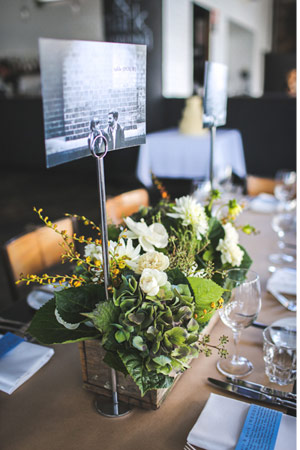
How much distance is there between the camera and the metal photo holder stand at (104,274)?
2.42 feet

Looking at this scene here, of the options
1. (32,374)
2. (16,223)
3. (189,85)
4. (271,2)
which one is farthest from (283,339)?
(271,2)

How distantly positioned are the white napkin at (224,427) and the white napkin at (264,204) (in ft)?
4.73

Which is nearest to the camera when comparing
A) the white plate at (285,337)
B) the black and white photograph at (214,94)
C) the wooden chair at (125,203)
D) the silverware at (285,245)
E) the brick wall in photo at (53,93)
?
the brick wall in photo at (53,93)

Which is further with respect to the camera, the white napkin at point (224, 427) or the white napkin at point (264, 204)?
the white napkin at point (264, 204)

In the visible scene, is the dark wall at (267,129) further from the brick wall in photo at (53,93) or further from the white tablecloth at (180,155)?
the brick wall in photo at (53,93)

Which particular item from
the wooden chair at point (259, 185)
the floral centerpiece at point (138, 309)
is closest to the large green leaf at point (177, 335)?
the floral centerpiece at point (138, 309)

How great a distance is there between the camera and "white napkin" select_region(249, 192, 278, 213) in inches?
86.8

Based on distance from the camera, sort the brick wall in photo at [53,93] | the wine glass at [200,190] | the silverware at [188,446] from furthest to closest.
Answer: the wine glass at [200,190] < the silverware at [188,446] < the brick wall in photo at [53,93]

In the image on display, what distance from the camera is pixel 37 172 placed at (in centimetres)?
641

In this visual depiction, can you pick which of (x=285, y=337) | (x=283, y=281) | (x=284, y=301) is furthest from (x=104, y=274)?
(x=283, y=281)

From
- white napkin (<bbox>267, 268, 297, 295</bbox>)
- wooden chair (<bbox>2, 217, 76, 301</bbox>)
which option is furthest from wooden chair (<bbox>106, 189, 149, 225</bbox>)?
white napkin (<bbox>267, 268, 297, 295</bbox>)

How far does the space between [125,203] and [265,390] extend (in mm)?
1491

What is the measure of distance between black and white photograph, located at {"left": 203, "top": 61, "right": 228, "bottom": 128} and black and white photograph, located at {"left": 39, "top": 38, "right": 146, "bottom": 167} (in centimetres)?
37

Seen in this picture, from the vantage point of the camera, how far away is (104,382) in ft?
2.96
